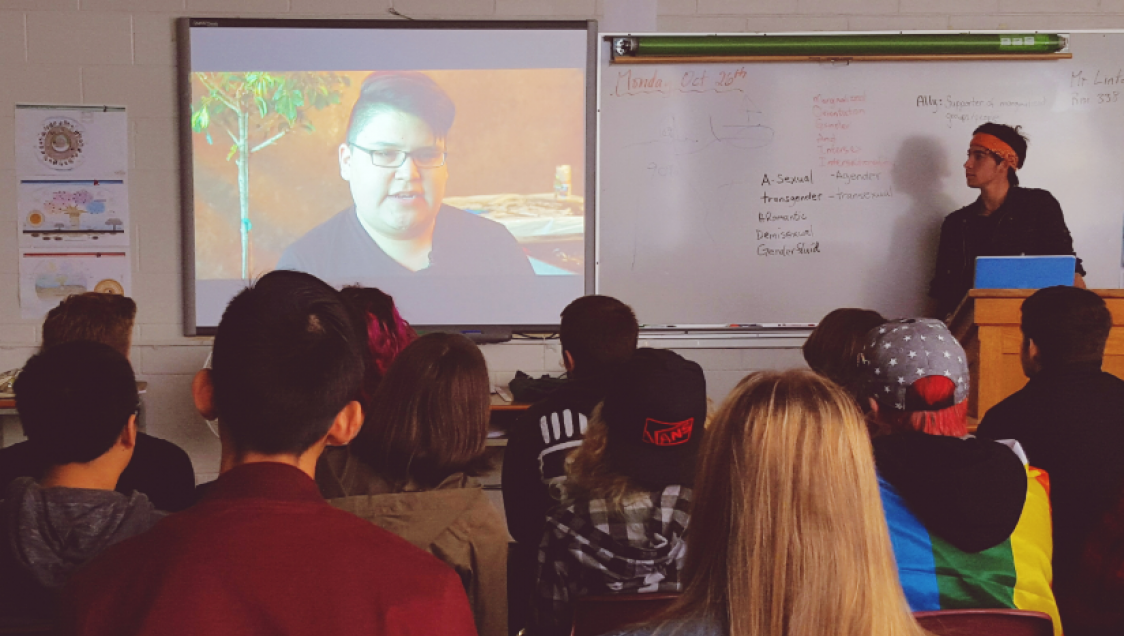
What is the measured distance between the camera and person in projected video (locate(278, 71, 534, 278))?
3984 millimetres

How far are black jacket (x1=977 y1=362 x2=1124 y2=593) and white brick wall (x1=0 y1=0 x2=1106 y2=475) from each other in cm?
203

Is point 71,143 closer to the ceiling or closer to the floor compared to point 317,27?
closer to the floor

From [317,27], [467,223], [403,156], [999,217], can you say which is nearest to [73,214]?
[317,27]

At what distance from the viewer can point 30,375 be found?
1.37 meters

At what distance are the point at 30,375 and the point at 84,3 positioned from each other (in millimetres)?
3267

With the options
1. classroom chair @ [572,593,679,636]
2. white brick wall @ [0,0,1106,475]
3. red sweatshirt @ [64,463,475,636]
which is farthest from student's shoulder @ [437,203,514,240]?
red sweatshirt @ [64,463,475,636]

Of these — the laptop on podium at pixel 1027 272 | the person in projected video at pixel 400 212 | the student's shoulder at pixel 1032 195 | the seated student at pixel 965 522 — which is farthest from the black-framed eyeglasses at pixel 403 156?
the seated student at pixel 965 522

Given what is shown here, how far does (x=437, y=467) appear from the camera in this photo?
1.56 meters

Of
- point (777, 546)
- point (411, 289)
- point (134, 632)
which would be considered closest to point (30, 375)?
point (134, 632)

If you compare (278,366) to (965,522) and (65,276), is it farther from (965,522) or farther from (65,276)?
(65,276)

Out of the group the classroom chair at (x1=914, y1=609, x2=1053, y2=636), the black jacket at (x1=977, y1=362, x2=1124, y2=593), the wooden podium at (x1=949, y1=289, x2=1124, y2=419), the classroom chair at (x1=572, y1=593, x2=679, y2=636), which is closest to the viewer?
the classroom chair at (x1=914, y1=609, x2=1053, y2=636)

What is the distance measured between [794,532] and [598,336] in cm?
135

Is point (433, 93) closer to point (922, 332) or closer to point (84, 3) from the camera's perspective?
point (84, 3)

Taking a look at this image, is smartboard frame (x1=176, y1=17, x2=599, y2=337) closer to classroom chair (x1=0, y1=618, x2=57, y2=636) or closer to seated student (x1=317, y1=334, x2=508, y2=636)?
seated student (x1=317, y1=334, x2=508, y2=636)
